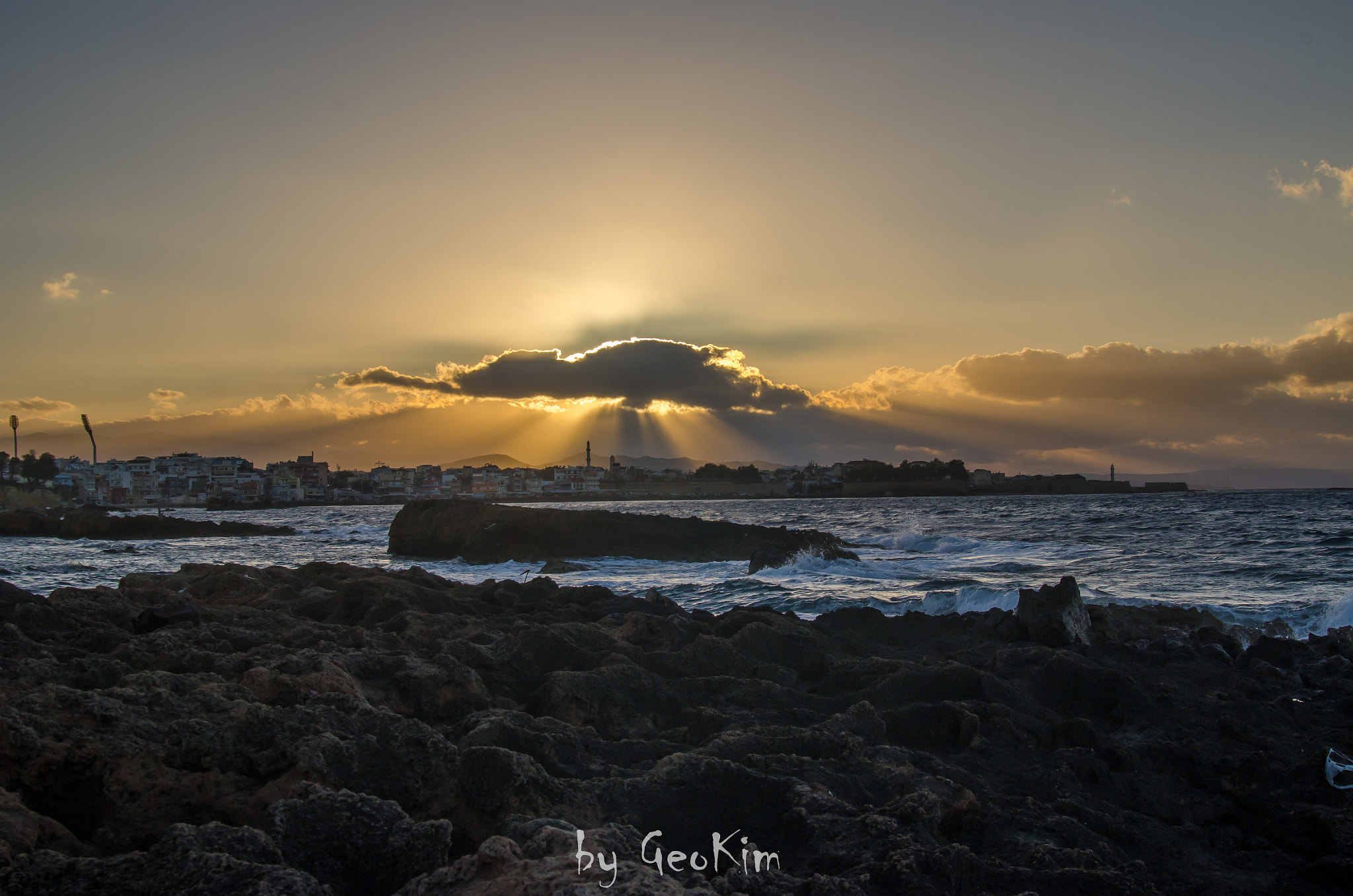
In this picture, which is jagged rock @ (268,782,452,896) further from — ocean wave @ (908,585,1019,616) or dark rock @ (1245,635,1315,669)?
ocean wave @ (908,585,1019,616)

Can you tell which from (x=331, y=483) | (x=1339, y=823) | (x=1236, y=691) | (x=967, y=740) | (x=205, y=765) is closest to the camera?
(x=205, y=765)

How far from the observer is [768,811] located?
10.8ft

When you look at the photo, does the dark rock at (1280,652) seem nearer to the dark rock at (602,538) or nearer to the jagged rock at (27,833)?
the jagged rock at (27,833)

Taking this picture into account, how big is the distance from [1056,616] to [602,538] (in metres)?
17.4

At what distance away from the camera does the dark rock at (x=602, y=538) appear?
2295 centimetres

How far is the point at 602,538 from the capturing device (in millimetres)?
24266

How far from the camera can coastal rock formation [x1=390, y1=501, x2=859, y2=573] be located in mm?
22922

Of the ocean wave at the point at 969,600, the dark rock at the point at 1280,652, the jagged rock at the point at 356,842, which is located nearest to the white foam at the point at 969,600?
the ocean wave at the point at 969,600

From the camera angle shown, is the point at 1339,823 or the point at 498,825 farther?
the point at 1339,823

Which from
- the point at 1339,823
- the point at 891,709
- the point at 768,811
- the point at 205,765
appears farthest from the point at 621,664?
the point at 1339,823

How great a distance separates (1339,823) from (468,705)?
14.5ft

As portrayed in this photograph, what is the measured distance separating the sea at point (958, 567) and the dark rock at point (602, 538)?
0.69 meters

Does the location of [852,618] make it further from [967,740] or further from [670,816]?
[670,816]

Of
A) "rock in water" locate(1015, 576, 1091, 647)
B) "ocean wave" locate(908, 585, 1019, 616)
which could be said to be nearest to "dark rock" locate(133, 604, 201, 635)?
"rock in water" locate(1015, 576, 1091, 647)
